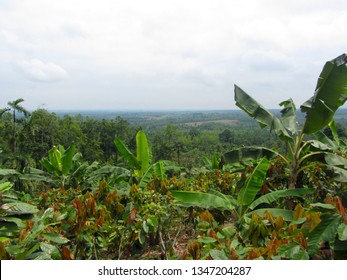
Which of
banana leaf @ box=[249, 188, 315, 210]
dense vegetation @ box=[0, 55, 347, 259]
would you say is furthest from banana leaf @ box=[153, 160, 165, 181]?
banana leaf @ box=[249, 188, 315, 210]

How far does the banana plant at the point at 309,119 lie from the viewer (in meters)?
3.88

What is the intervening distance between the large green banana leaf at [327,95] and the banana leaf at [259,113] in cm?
33

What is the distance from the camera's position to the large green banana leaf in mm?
3863

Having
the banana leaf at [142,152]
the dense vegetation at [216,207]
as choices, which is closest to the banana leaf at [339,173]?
the dense vegetation at [216,207]

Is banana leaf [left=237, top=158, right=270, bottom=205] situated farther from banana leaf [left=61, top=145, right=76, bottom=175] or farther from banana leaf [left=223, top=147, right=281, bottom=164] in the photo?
banana leaf [left=61, top=145, right=76, bottom=175]

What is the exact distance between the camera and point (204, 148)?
4753 cm

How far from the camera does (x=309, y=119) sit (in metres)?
4.01

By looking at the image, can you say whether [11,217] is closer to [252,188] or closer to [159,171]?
[252,188]

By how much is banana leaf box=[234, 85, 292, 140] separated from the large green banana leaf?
325 millimetres

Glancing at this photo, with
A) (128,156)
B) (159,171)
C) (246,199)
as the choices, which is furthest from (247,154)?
(128,156)

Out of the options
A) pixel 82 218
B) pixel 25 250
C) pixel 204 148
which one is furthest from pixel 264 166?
pixel 204 148

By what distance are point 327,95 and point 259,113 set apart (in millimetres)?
915

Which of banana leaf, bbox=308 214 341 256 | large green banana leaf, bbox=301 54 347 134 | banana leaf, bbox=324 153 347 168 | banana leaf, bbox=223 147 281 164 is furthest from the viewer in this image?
banana leaf, bbox=223 147 281 164

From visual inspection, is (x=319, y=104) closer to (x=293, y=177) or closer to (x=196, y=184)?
(x=293, y=177)
